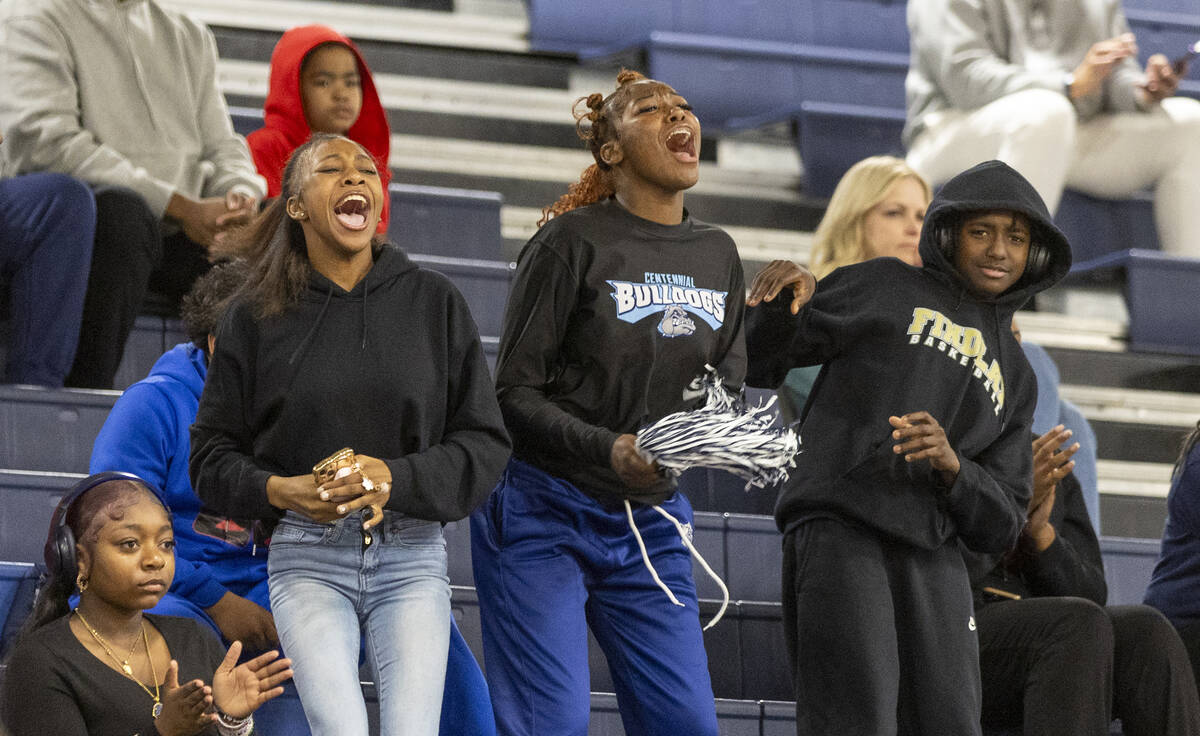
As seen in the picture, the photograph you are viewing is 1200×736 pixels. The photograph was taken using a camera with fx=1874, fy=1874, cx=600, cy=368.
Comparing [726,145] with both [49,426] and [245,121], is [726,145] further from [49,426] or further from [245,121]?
[49,426]

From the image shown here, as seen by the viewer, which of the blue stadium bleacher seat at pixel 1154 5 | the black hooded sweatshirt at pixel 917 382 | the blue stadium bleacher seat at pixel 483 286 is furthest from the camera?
the blue stadium bleacher seat at pixel 1154 5

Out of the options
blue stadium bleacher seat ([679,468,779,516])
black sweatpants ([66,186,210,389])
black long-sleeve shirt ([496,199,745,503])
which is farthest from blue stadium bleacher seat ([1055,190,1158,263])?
black long-sleeve shirt ([496,199,745,503])

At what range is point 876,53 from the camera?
266 inches

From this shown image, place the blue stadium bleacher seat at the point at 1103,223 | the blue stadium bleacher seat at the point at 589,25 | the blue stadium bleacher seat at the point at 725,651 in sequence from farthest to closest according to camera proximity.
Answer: the blue stadium bleacher seat at the point at 589,25 → the blue stadium bleacher seat at the point at 1103,223 → the blue stadium bleacher seat at the point at 725,651

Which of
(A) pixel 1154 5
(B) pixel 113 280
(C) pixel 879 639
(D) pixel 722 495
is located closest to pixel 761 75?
(A) pixel 1154 5

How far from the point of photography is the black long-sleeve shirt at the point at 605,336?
2938 millimetres

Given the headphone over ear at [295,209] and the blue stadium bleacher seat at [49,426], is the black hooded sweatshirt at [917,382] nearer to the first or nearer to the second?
the headphone over ear at [295,209]

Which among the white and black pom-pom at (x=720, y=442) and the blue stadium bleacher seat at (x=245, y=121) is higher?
the blue stadium bleacher seat at (x=245, y=121)

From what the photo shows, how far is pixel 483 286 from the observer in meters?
4.59

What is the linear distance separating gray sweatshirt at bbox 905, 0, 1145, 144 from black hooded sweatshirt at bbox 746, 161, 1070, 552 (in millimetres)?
2326

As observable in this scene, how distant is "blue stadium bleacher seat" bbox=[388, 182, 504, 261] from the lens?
4.89 meters

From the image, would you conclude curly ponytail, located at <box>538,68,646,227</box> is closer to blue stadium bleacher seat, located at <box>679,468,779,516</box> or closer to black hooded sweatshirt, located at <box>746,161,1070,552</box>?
black hooded sweatshirt, located at <box>746,161,1070,552</box>

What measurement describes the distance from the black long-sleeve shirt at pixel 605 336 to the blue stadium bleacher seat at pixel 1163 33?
4427mm

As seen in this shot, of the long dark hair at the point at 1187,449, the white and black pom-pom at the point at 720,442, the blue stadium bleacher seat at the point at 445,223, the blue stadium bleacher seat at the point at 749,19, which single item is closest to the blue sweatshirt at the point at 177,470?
the white and black pom-pom at the point at 720,442
